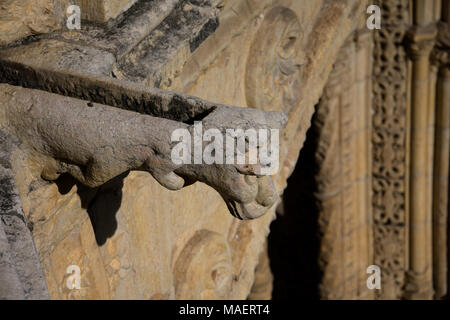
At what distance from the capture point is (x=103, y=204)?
92.6 inches

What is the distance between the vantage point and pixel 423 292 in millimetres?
5043

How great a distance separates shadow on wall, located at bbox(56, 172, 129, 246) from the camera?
2.24 meters

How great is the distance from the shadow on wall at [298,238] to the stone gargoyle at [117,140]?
2.87 m

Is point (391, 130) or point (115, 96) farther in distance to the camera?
point (391, 130)

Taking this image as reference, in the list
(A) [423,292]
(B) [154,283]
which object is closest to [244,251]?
(B) [154,283]

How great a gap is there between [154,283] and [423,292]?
2.68 m

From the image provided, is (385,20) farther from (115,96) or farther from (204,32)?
(115,96)

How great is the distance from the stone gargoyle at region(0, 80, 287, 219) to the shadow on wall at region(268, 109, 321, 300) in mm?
2873

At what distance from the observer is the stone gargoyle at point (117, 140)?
171cm
